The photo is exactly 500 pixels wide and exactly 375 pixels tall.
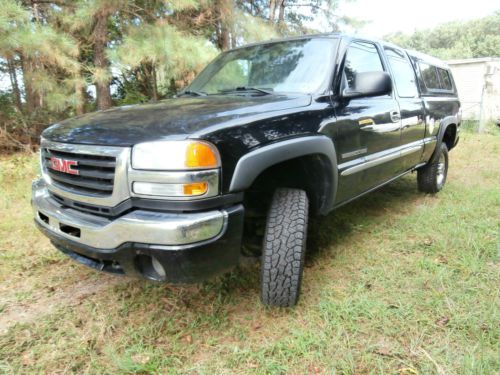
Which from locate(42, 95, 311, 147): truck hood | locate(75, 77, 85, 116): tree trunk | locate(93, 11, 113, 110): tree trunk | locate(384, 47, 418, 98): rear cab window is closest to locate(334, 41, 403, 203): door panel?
locate(384, 47, 418, 98): rear cab window

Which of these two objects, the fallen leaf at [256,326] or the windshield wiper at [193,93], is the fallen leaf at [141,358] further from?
the windshield wiper at [193,93]

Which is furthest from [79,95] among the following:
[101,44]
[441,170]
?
[441,170]

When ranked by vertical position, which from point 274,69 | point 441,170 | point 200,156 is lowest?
point 441,170

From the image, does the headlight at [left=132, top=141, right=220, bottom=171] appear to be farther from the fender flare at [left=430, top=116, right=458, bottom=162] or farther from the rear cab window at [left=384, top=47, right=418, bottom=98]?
the fender flare at [left=430, top=116, right=458, bottom=162]

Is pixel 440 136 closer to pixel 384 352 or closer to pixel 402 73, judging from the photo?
pixel 402 73

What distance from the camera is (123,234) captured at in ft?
5.55

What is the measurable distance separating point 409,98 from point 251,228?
227cm

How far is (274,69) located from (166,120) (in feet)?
3.88

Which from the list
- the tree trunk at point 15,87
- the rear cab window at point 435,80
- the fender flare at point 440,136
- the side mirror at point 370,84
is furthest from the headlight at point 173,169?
the tree trunk at point 15,87

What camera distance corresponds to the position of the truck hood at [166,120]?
1.74 m

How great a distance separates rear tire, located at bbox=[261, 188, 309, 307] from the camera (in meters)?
2.05

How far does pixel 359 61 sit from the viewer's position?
2941mm

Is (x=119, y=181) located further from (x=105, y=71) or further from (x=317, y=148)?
(x=105, y=71)

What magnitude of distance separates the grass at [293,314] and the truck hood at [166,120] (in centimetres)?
106
